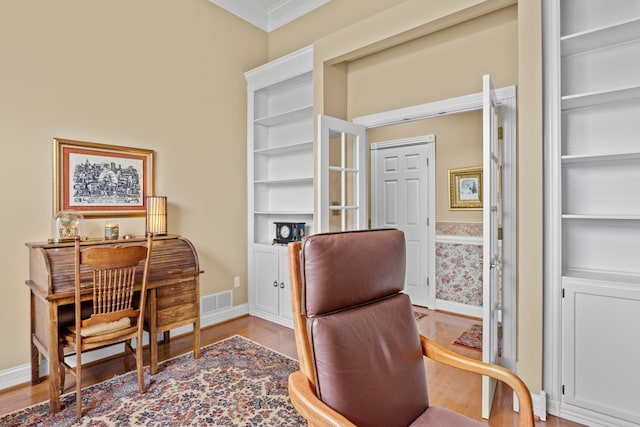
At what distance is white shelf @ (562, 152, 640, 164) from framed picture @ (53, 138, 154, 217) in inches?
124

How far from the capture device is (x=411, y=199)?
445 centimetres

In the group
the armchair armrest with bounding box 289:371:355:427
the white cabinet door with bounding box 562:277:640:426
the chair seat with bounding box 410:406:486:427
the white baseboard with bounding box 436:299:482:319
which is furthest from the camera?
the white baseboard with bounding box 436:299:482:319

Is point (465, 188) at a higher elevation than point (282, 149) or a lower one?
lower

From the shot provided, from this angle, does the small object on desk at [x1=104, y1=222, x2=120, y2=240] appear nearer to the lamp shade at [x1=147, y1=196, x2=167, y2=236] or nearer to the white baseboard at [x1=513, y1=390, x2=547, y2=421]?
the lamp shade at [x1=147, y1=196, x2=167, y2=236]

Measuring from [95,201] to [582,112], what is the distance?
3.53m

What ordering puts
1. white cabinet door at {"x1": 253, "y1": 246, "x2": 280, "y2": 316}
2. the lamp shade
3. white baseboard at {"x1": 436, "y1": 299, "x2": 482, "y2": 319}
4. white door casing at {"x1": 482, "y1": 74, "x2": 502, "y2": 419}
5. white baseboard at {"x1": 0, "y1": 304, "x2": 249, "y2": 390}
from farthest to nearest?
white baseboard at {"x1": 436, "y1": 299, "x2": 482, "y2": 319}, white cabinet door at {"x1": 253, "y1": 246, "x2": 280, "y2": 316}, the lamp shade, white baseboard at {"x1": 0, "y1": 304, "x2": 249, "y2": 390}, white door casing at {"x1": 482, "y1": 74, "x2": 502, "y2": 419}

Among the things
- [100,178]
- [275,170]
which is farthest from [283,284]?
[100,178]

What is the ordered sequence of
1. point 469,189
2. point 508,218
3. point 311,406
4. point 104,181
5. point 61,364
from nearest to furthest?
point 311,406, point 61,364, point 508,218, point 104,181, point 469,189

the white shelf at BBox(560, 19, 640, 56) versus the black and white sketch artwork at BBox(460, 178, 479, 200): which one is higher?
the white shelf at BBox(560, 19, 640, 56)

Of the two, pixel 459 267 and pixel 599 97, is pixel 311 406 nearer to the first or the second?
pixel 599 97

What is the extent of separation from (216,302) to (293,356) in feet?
3.87

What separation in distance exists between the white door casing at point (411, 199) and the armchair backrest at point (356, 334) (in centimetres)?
283

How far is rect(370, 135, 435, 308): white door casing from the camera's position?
14.1ft

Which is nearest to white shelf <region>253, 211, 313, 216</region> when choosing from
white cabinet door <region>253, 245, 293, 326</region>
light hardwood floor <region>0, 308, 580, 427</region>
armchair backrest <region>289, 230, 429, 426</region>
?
white cabinet door <region>253, 245, 293, 326</region>
